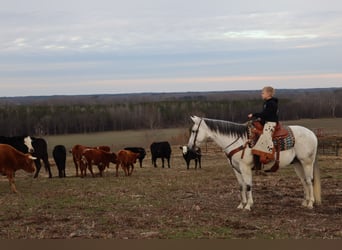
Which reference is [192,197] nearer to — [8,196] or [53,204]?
[53,204]

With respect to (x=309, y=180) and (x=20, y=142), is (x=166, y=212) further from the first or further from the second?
(x=20, y=142)

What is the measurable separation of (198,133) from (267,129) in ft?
5.16

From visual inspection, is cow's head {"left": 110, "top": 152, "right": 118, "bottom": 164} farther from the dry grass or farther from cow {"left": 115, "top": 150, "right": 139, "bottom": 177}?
the dry grass

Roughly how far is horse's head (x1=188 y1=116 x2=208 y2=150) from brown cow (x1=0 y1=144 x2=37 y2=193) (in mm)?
6154

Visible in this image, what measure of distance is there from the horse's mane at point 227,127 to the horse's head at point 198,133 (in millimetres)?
141

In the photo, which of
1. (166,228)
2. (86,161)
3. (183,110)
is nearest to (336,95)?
(183,110)

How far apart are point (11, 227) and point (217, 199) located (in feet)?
17.6

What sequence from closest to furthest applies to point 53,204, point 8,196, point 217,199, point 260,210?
point 260,210 → point 53,204 → point 217,199 → point 8,196

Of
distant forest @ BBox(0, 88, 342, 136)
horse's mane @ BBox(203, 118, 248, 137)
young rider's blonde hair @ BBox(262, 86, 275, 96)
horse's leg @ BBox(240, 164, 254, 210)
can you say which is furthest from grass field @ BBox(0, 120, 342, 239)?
distant forest @ BBox(0, 88, 342, 136)

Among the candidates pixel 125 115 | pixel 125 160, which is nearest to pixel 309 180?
pixel 125 160

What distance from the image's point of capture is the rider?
9.81 meters

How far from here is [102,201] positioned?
11.3 m

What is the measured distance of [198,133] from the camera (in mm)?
10234

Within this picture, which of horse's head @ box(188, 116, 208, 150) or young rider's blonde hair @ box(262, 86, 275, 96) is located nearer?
young rider's blonde hair @ box(262, 86, 275, 96)
